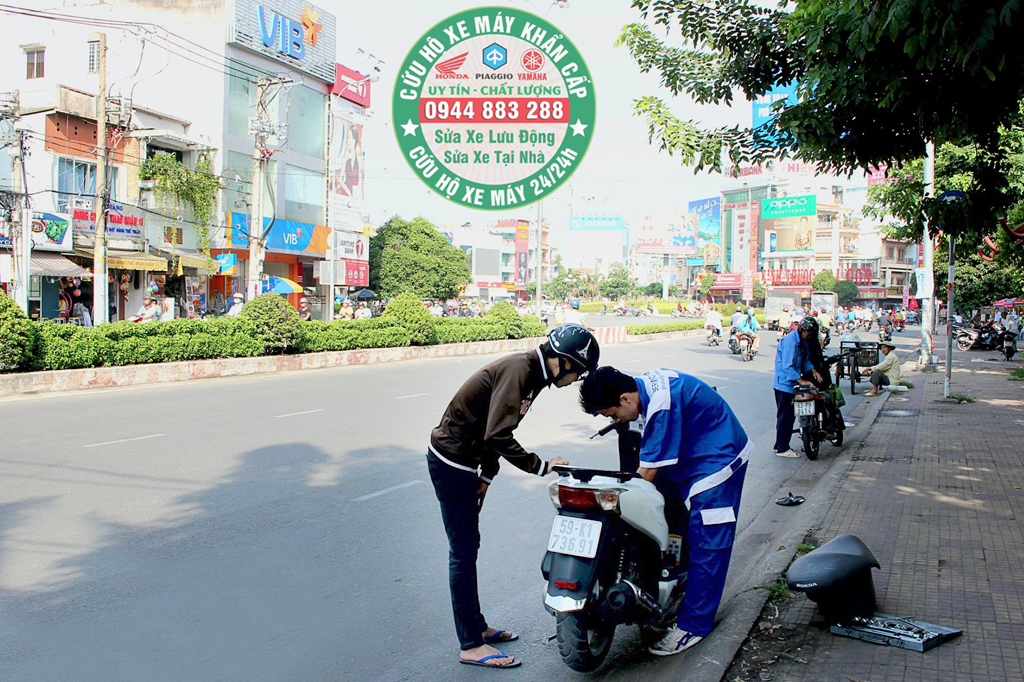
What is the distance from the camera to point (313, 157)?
37750 millimetres

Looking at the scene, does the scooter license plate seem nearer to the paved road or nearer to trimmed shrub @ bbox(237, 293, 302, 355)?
the paved road

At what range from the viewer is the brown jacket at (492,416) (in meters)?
3.50

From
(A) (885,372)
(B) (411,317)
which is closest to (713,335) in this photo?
(B) (411,317)

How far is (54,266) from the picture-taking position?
23.2 m

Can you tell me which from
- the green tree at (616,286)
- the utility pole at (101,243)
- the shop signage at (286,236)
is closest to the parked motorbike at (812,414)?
the utility pole at (101,243)

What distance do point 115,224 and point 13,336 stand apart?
14.1 m

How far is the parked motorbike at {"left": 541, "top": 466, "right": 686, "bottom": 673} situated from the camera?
11.2 feet

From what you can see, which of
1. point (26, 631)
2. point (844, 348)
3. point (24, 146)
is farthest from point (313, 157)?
point (26, 631)

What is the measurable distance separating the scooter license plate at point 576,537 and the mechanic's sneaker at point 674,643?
77cm

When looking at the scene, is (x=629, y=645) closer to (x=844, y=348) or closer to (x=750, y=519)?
(x=750, y=519)

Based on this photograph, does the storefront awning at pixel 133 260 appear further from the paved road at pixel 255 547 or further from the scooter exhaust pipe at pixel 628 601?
the scooter exhaust pipe at pixel 628 601

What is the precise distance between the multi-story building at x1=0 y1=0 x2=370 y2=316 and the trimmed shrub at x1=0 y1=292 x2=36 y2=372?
1210 cm

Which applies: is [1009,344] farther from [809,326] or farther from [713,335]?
[809,326]

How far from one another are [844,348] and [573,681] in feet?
47.8
